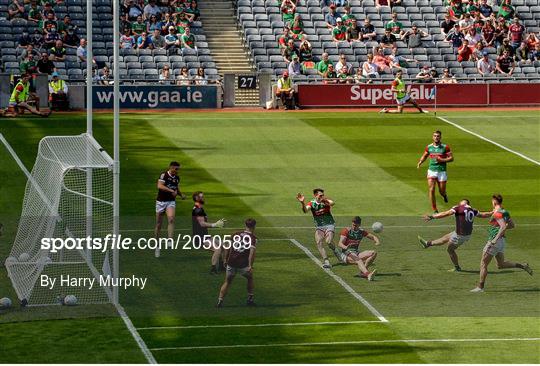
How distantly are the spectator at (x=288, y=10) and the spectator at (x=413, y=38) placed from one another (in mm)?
5348

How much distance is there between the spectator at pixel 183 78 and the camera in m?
57.2

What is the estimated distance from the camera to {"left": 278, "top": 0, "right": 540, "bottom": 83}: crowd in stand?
59.4m

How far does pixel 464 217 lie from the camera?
30.7 metres

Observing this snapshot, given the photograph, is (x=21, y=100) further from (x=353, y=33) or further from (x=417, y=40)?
(x=417, y=40)

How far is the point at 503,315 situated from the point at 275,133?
81.1 feet

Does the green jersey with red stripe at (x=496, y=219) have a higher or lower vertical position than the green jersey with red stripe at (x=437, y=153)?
lower

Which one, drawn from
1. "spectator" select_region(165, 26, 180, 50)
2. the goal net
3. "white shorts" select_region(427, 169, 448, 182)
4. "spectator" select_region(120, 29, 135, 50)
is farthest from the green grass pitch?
"spectator" select_region(120, 29, 135, 50)

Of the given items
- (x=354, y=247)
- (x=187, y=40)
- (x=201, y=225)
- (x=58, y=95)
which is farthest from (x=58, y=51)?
Answer: (x=354, y=247)

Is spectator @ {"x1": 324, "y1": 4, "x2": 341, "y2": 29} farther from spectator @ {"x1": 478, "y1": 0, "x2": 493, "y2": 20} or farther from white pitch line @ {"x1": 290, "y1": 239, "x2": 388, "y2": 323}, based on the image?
white pitch line @ {"x1": 290, "y1": 239, "x2": 388, "y2": 323}

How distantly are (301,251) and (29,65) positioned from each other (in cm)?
2605

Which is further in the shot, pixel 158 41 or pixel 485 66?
pixel 485 66

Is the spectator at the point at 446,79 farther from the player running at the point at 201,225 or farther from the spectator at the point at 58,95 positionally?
the player running at the point at 201,225

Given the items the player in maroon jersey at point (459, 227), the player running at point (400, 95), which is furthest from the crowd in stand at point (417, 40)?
the player in maroon jersey at point (459, 227)

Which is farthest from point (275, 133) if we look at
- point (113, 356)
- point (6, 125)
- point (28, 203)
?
point (113, 356)
